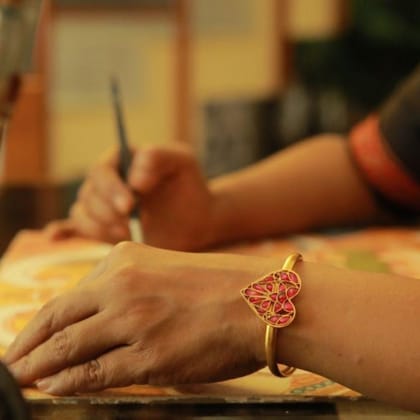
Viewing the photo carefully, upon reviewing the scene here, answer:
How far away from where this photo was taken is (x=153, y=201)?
3.28ft

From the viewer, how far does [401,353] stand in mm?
549

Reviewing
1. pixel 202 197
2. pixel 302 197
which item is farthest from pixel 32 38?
pixel 302 197

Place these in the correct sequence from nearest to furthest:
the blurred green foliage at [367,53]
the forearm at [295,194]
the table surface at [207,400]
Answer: the table surface at [207,400] < the forearm at [295,194] < the blurred green foliage at [367,53]

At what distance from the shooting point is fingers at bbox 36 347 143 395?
0.56 meters

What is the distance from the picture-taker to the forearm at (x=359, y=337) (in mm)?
548

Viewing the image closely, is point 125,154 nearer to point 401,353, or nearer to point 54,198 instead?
point 54,198

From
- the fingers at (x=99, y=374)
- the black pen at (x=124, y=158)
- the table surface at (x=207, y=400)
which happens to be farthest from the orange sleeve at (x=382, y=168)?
the fingers at (x=99, y=374)

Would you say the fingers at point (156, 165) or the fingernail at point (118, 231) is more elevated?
the fingers at point (156, 165)

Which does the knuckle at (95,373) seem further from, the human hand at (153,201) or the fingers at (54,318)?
the human hand at (153,201)

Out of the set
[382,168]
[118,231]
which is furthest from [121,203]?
[382,168]

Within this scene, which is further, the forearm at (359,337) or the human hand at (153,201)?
the human hand at (153,201)

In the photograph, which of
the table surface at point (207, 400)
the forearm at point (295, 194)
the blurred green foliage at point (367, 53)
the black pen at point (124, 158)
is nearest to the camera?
the table surface at point (207, 400)

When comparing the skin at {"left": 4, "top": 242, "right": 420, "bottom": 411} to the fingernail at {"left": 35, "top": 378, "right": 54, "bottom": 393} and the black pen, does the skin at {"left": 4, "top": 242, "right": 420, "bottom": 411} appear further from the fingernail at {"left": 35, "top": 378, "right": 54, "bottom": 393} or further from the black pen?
the black pen

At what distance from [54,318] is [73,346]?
2 cm
